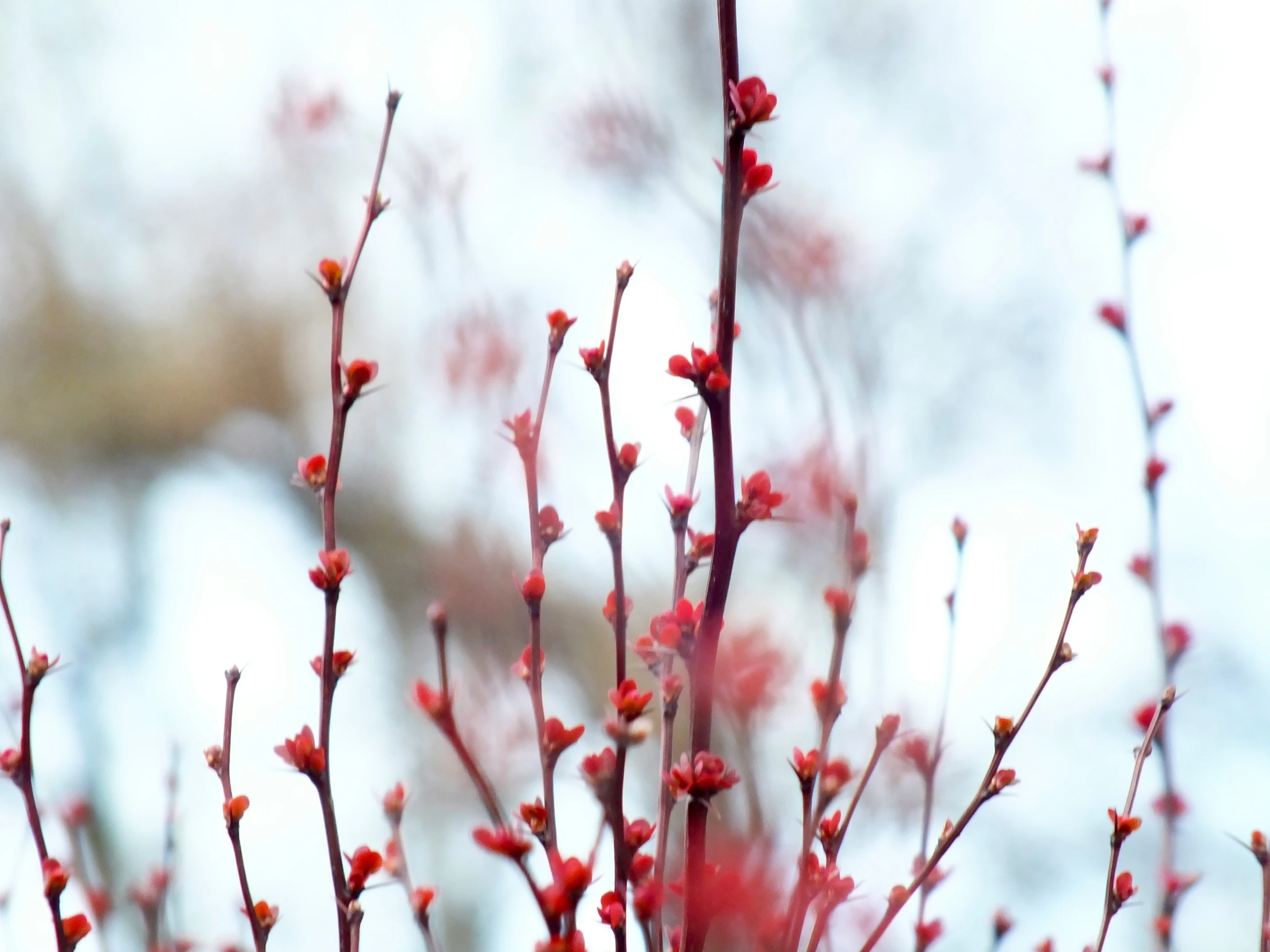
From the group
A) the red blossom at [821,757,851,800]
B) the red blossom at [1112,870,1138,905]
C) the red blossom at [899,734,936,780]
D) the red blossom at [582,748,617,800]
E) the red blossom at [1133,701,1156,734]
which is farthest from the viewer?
the red blossom at [1133,701,1156,734]

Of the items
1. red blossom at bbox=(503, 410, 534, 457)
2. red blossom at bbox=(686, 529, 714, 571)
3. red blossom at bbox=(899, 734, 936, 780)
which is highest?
red blossom at bbox=(503, 410, 534, 457)

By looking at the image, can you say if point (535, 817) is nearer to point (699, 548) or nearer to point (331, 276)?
point (699, 548)

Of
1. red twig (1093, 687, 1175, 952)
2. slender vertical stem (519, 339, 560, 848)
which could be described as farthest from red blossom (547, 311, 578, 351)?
red twig (1093, 687, 1175, 952)

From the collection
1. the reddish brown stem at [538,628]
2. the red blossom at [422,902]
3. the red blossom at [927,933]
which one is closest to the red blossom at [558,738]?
the reddish brown stem at [538,628]

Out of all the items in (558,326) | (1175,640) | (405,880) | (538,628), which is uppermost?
(558,326)

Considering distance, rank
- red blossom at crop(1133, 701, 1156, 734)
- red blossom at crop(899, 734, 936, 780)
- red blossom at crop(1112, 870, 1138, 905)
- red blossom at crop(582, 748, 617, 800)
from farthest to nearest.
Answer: red blossom at crop(1133, 701, 1156, 734) < red blossom at crop(899, 734, 936, 780) < red blossom at crop(1112, 870, 1138, 905) < red blossom at crop(582, 748, 617, 800)

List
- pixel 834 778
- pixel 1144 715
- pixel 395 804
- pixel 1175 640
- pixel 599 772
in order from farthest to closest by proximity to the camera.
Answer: pixel 1175 640
pixel 1144 715
pixel 395 804
pixel 834 778
pixel 599 772

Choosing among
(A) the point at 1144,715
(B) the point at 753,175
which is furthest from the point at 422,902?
(A) the point at 1144,715

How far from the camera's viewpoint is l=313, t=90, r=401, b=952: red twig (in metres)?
0.63

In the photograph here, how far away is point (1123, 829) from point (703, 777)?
42 cm

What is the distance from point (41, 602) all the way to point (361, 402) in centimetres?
168

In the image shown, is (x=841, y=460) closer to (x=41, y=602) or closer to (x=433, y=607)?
(x=433, y=607)

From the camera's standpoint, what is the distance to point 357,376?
706mm

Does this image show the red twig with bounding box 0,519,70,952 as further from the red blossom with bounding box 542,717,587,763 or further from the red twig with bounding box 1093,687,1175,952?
the red twig with bounding box 1093,687,1175,952
